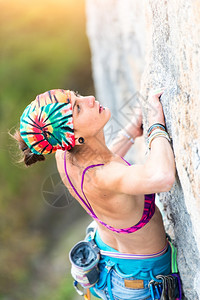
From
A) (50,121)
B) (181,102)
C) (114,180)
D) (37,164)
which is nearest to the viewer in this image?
(181,102)

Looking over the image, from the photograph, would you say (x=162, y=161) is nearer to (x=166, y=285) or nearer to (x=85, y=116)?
(x=85, y=116)

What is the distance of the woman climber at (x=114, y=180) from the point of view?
212 cm

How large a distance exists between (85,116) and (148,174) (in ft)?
1.73

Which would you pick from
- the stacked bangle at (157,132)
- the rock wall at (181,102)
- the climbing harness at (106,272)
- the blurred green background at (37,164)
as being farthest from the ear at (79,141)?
the blurred green background at (37,164)

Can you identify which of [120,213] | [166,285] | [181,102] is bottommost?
[166,285]

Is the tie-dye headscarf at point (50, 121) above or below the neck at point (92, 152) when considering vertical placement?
above

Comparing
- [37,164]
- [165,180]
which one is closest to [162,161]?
[165,180]

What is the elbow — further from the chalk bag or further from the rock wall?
the chalk bag

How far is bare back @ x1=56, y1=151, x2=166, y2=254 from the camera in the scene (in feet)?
7.48

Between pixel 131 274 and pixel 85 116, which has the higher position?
pixel 85 116

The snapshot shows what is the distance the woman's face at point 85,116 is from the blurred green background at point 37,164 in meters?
6.17

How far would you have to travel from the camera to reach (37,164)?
1049cm

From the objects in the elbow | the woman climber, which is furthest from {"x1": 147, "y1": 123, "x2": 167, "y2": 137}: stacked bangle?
the elbow

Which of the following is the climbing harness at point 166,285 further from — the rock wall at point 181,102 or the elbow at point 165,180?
the elbow at point 165,180
